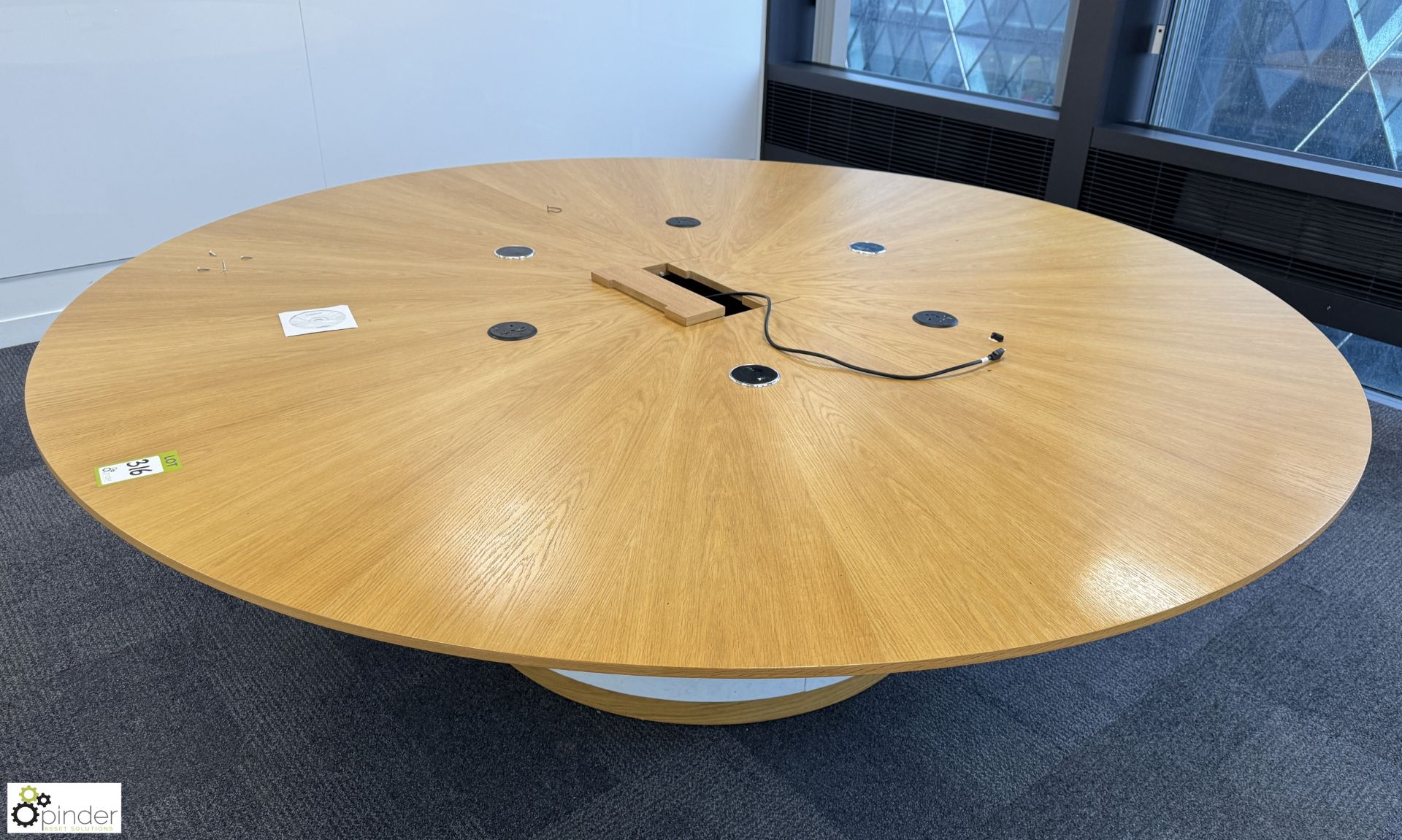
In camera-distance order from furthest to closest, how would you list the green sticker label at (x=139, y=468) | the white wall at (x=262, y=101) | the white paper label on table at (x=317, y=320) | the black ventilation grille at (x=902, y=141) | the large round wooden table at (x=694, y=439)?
1. the black ventilation grille at (x=902, y=141)
2. the white wall at (x=262, y=101)
3. the white paper label on table at (x=317, y=320)
4. the green sticker label at (x=139, y=468)
5. the large round wooden table at (x=694, y=439)

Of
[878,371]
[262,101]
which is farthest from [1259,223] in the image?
[262,101]

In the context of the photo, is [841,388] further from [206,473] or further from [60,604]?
[60,604]

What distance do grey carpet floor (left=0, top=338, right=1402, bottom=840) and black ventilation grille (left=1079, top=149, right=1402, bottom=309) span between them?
132cm

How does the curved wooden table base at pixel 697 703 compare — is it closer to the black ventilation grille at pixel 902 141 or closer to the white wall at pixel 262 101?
the white wall at pixel 262 101

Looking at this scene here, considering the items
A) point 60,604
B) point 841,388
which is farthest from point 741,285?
point 60,604

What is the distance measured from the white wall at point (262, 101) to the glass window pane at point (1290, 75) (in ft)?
6.89

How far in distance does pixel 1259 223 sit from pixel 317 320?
304 centimetres

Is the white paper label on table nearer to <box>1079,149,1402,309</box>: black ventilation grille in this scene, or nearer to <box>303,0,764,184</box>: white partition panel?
<box>303,0,764,184</box>: white partition panel

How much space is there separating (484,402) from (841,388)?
59cm

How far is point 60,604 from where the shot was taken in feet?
7.11

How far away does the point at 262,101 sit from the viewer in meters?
3.51
